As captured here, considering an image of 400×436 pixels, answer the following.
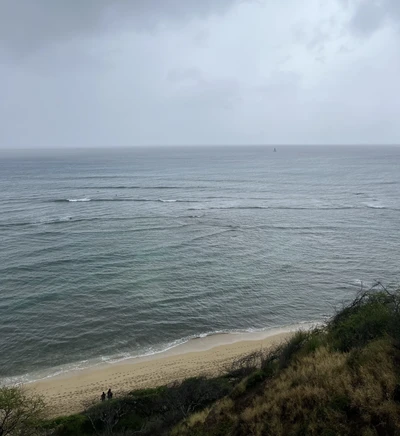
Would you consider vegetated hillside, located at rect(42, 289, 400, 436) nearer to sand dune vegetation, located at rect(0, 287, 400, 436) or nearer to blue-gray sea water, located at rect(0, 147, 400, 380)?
sand dune vegetation, located at rect(0, 287, 400, 436)

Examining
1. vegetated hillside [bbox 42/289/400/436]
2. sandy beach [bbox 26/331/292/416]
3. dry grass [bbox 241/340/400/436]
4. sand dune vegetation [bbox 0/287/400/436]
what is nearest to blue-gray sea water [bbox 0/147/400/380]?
sandy beach [bbox 26/331/292/416]

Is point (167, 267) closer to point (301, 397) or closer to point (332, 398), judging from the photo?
point (301, 397)

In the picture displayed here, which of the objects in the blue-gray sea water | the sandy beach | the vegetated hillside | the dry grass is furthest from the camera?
the blue-gray sea water

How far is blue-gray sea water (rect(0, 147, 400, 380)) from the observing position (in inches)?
1231

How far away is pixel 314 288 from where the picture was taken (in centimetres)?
3981

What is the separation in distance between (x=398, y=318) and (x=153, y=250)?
123 ft

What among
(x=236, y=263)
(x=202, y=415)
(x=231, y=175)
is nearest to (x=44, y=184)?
(x=231, y=175)

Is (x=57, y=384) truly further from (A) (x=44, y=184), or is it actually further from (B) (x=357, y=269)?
(A) (x=44, y=184)

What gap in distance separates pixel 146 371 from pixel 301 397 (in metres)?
16.1

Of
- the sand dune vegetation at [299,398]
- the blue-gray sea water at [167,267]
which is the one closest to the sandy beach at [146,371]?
the blue-gray sea water at [167,267]

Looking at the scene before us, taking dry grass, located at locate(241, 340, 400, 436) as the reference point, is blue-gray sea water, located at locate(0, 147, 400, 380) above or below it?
below

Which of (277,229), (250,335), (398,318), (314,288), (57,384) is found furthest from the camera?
(277,229)

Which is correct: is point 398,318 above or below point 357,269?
above

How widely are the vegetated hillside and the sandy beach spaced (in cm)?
307
